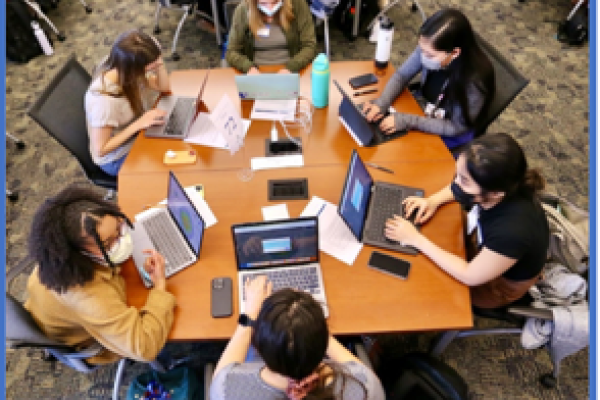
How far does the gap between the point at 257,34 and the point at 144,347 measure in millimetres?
1854

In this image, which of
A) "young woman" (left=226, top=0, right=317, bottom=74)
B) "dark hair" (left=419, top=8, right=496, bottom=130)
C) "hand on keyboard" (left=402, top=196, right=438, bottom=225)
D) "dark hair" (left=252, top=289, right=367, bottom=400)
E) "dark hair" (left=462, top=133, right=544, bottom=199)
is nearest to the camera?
"dark hair" (left=252, top=289, right=367, bottom=400)

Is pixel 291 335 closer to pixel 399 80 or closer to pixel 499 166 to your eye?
pixel 499 166

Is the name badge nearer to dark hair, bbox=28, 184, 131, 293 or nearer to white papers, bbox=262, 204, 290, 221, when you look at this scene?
white papers, bbox=262, 204, 290, 221

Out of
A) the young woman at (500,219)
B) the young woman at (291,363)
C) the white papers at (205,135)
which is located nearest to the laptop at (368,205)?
the young woman at (500,219)

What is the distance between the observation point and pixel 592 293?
62.9 inches

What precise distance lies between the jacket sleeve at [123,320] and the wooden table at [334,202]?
66 millimetres

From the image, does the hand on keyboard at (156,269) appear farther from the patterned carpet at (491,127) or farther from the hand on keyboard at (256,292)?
the patterned carpet at (491,127)

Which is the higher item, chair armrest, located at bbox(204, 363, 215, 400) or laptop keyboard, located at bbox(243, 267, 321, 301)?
laptop keyboard, located at bbox(243, 267, 321, 301)

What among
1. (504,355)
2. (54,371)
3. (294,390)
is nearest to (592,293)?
(504,355)

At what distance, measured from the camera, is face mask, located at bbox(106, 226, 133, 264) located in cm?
144

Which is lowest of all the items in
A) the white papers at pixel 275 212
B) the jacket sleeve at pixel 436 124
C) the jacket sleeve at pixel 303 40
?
the white papers at pixel 275 212

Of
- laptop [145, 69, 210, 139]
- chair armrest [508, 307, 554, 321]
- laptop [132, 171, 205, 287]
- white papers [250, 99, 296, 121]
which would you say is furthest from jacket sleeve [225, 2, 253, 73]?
chair armrest [508, 307, 554, 321]

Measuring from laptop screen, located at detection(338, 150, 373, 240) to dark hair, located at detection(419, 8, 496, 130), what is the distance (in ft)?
2.26

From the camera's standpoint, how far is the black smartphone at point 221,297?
1.46 m
